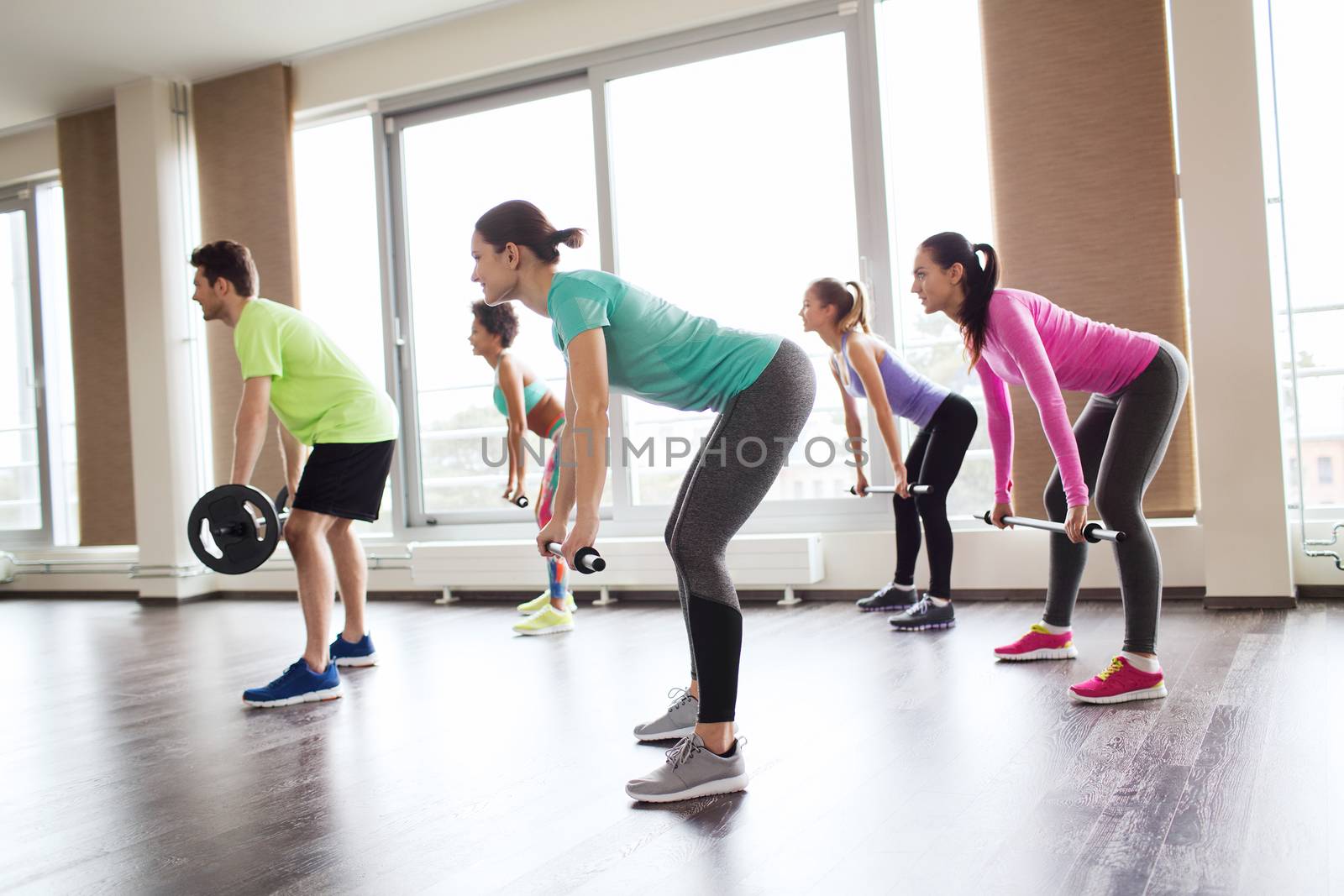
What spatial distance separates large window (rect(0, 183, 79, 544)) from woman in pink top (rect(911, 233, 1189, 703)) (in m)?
6.08

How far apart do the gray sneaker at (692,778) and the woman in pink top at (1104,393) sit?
0.96 meters

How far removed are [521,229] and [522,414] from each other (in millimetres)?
1897

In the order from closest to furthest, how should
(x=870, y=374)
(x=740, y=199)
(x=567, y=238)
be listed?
(x=567, y=238), (x=870, y=374), (x=740, y=199)

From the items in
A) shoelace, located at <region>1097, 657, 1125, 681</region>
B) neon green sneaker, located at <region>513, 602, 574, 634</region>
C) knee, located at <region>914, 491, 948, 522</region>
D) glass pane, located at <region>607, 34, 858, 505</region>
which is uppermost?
glass pane, located at <region>607, 34, 858, 505</region>

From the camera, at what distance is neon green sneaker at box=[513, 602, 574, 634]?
159 inches

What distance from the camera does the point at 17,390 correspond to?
267 inches

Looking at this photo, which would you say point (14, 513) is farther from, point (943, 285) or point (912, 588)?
point (943, 285)

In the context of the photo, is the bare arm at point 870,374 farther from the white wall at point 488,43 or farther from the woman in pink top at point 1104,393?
the white wall at point 488,43

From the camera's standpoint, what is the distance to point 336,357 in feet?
10.2

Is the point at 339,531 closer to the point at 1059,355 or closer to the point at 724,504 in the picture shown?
the point at 724,504

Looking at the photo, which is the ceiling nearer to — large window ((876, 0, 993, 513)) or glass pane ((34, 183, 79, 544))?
glass pane ((34, 183, 79, 544))

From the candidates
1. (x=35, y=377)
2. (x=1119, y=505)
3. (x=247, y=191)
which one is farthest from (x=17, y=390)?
(x=1119, y=505)

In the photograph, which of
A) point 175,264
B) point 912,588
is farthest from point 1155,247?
point 175,264

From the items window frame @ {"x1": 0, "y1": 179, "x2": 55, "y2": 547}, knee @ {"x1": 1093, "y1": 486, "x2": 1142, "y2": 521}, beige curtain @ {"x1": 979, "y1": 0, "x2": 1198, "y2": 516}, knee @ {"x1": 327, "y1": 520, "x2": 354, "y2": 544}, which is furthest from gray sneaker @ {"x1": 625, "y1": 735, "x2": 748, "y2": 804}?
window frame @ {"x1": 0, "y1": 179, "x2": 55, "y2": 547}
